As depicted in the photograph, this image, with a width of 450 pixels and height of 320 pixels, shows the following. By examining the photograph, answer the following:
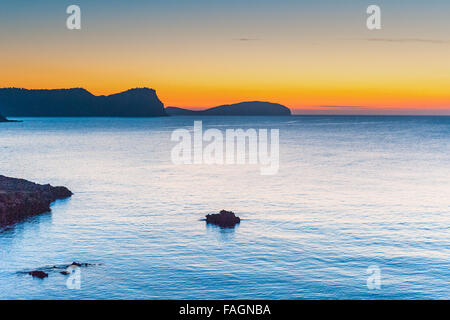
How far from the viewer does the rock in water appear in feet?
129

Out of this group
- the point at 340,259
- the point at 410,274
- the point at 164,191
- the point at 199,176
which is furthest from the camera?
Result: the point at 199,176

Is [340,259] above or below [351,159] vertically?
below

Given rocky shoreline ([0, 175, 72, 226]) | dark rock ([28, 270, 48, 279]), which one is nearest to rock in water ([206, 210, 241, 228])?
Result: dark rock ([28, 270, 48, 279])

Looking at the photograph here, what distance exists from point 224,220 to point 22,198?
2000 cm

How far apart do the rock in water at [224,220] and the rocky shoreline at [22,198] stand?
17.2 metres

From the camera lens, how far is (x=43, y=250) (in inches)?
1281

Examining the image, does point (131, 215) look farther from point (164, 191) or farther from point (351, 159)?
point (351, 159)

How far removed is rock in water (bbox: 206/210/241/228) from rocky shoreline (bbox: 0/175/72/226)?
17.2m

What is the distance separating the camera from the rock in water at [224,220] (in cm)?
3919

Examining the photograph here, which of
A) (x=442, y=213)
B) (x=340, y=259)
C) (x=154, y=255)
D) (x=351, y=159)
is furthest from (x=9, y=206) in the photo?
(x=351, y=159)

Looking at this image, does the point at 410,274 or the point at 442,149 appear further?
the point at 442,149

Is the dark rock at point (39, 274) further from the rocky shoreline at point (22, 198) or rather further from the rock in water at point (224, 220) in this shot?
the rock in water at point (224, 220)

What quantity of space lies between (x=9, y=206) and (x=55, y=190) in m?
12.6
